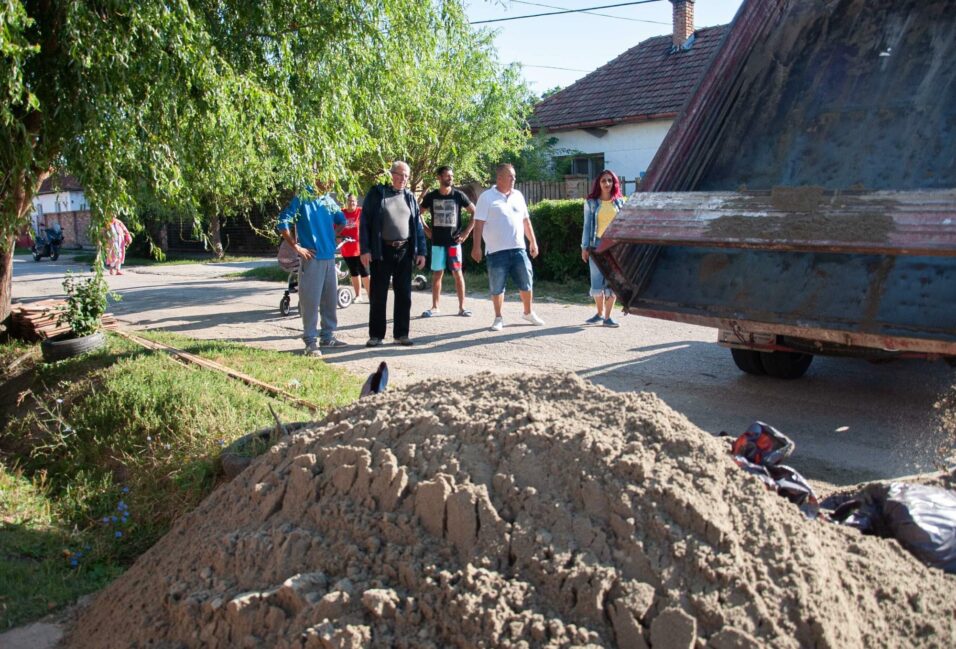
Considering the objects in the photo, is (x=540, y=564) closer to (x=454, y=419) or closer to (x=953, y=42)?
(x=454, y=419)

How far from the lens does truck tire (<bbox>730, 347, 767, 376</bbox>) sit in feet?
23.0

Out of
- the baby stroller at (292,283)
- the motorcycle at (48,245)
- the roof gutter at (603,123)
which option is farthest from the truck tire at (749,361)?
the motorcycle at (48,245)

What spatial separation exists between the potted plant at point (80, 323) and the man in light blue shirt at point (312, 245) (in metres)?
1.81

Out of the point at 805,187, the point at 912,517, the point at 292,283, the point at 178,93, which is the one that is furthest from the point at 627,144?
the point at 912,517

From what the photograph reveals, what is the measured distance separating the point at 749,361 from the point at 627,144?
16.6m

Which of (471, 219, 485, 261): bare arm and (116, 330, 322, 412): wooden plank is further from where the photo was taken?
(471, 219, 485, 261): bare arm

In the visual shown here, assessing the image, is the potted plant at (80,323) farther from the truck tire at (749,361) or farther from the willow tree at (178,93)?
the truck tire at (749,361)

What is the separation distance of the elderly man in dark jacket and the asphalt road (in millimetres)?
439

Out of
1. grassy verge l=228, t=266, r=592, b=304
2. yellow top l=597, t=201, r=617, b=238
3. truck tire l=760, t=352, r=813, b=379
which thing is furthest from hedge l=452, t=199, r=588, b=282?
truck tire l=760, t=352, r=813, b=379

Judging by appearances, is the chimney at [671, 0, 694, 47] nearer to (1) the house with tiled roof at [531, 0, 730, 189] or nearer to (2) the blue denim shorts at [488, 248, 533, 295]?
(1) the house with tiled roof at [531, 0, 730, 189]

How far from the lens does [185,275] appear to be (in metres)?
21.0

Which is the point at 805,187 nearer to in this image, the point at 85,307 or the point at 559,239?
the point at 85,307

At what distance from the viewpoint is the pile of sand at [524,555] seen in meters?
A: 2.52

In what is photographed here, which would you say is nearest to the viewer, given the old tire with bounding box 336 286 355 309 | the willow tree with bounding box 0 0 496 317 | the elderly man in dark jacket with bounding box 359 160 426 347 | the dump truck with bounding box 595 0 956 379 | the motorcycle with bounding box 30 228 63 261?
the dump truck with bounding box 595 0 956 379
